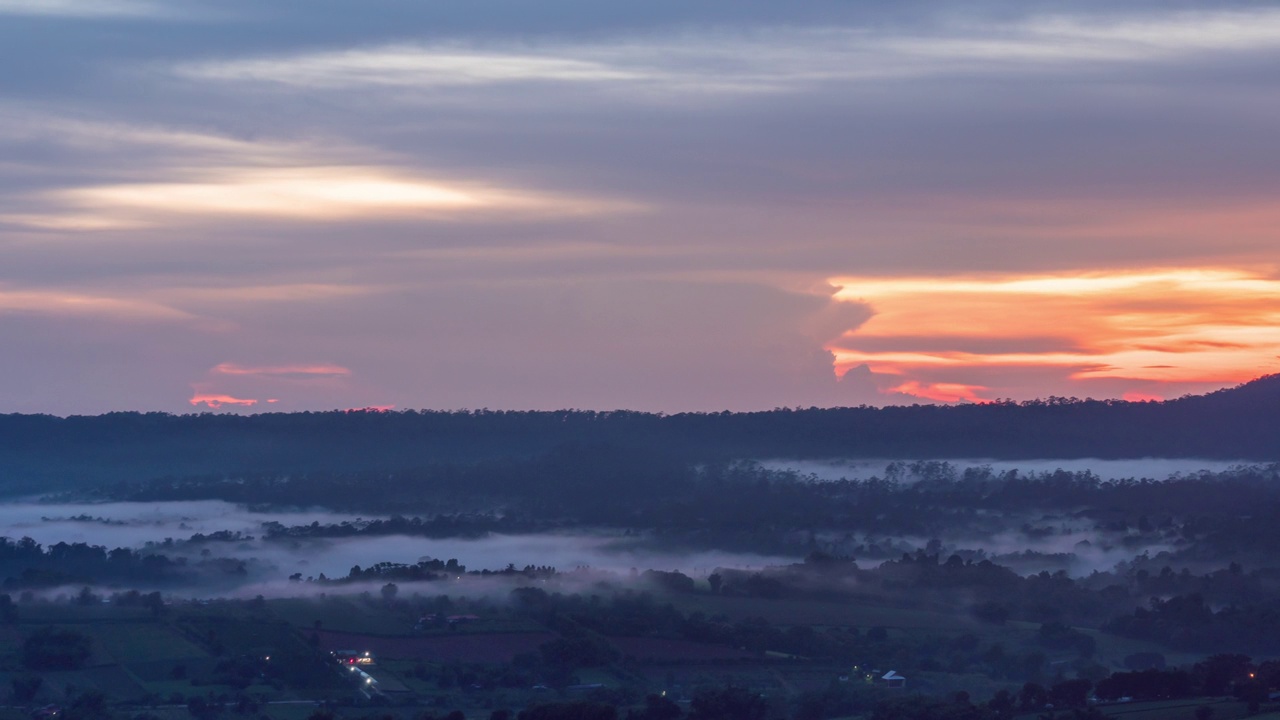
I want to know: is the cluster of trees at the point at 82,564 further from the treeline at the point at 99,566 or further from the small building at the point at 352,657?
the small building at the point at 352,657

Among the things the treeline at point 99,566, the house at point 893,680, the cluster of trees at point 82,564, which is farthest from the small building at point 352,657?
the cluster of trees at point 82,564

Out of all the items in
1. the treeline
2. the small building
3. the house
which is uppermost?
the treeline

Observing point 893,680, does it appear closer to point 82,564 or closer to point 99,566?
point 99,566

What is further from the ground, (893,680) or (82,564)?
(82,564)

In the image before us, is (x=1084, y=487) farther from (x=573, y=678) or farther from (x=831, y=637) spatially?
(x=573, y=678)

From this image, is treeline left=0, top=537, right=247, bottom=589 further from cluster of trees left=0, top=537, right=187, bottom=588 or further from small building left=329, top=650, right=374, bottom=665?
small building left=329, top=650, right=374, bottom=665

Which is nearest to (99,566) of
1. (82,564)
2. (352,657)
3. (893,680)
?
(82,564)

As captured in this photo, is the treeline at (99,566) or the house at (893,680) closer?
the house at (893,680)

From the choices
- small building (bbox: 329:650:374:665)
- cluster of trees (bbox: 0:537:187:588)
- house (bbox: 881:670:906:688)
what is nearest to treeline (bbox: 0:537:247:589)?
cluster of trees (bbox: 0:537:187:588)

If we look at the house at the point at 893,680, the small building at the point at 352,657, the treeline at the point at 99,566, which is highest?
the treeline at the point at 99,566

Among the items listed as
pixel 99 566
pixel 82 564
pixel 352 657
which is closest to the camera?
pixel 352 657
